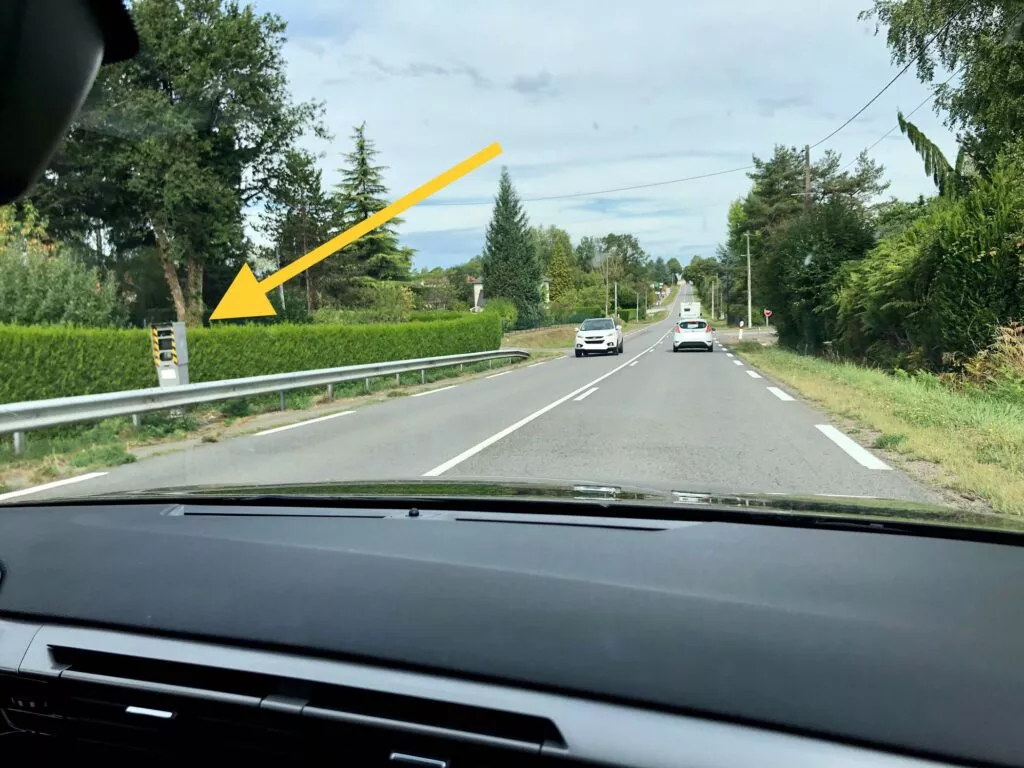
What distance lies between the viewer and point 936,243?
56.1 ft

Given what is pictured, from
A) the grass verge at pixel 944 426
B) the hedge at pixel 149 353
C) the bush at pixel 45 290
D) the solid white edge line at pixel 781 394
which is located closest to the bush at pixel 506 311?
the hedge at pixel 149 353

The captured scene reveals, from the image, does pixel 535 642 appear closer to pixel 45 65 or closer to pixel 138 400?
pixel 45 65

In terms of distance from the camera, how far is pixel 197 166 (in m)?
35.9

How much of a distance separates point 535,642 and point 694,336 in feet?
122

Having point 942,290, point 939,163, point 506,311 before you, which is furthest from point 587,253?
point 942,290

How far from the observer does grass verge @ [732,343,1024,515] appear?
680cm

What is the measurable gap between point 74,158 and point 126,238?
882 cm

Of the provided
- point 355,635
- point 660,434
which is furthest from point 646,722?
point 660,434

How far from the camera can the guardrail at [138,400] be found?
9391 millimetres

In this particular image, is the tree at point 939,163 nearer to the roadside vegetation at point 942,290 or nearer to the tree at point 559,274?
the roadside vegetation at point 942,290

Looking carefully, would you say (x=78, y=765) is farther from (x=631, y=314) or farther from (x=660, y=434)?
(x=631, y=314)

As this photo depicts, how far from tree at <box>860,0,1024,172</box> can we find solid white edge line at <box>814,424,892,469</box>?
41.1 feet

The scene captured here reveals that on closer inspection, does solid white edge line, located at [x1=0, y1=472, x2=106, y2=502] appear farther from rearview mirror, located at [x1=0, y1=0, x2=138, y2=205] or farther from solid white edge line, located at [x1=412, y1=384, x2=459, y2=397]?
solid white edge line, located at [x1=412, y1=384, x2=459, y2=397]

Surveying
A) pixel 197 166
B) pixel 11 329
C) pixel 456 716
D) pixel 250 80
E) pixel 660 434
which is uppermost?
pixel 250 80
